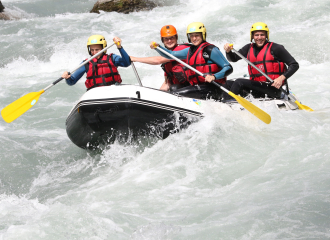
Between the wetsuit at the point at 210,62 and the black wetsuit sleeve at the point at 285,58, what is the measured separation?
79 centimetres

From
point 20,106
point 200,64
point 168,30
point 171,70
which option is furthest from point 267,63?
point 20,106

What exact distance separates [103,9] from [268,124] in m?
12.0

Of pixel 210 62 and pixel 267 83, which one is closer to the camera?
pixel 210 62

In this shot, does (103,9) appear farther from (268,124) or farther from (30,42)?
(268,124)

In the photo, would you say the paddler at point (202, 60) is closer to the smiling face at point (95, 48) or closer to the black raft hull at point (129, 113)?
the black raft hull at point (129, 113)

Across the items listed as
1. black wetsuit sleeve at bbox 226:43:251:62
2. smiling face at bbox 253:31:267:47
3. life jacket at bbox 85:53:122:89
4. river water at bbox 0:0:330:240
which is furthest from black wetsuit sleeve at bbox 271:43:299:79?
life jacket at bbox 85:53:122:89

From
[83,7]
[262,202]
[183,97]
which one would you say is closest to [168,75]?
[183,97]

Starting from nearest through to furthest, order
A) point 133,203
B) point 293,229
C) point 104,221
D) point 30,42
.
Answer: point 293,229 → point 104,221 → point 133,203 → point 30,42

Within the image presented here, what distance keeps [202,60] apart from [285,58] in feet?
3.75

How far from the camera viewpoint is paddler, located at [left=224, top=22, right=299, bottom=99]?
5500mm

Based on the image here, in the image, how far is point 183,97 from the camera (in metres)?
5.14

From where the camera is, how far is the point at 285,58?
18.1ft

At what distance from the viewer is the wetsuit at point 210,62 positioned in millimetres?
5211

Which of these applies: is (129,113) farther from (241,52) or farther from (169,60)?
(241,52)
